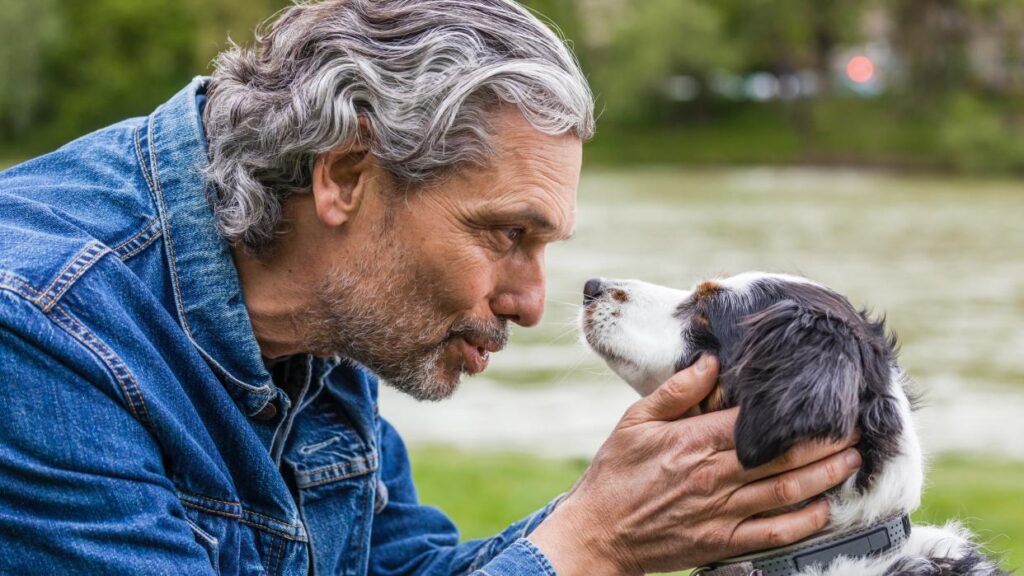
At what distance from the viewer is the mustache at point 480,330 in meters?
2.86

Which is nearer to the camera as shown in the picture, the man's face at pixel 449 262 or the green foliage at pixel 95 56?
the man's face at pixel 449 262

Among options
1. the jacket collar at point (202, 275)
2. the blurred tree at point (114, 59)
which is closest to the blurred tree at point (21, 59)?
the blurred tree at point (114, 59)

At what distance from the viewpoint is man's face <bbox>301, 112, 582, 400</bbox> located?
277cm

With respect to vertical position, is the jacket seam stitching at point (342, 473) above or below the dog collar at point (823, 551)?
above

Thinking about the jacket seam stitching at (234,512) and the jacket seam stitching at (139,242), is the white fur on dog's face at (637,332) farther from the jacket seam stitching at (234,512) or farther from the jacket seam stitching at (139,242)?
the jacket seam stitching at (139,242)

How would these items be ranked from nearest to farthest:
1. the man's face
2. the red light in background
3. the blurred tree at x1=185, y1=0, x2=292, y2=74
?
the man's face, the blurred tree at x1=185, y1=0, x2=292, y2=74, the red light in background

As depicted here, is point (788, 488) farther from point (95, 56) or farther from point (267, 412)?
point (95, 56)

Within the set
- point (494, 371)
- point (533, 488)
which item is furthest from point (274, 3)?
point (533, 488)

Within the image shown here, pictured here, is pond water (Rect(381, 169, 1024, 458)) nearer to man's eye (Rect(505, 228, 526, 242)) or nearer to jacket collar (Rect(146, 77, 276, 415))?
man's eye (Rect(505, 228, 526, 242))

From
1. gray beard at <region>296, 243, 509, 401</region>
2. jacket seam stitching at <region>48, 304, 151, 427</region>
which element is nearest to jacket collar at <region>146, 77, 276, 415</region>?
gray beard at <region>296, 243, 509, 401</region>

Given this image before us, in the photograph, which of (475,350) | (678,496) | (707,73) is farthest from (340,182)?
(707,73)

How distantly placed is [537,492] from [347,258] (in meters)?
3.64

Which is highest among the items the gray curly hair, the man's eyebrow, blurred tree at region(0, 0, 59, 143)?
blurred tree at region(0, 0, 59, 143)

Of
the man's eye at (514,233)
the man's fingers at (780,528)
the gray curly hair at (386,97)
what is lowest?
the man's fingers at (780,528)
